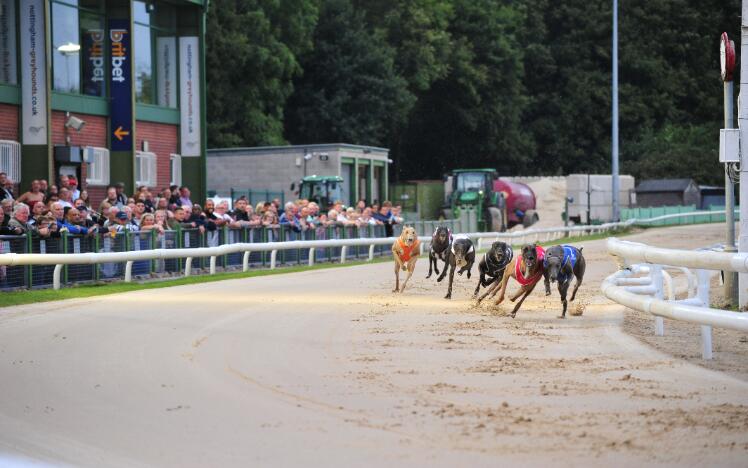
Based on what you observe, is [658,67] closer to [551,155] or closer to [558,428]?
[551,155]

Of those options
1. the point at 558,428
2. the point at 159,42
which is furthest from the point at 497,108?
the point at 558,428

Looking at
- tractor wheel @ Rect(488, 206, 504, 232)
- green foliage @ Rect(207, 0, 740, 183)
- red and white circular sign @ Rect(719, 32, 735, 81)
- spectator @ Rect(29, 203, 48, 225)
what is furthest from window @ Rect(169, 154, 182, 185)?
red and white circular sign @ Rect(719, 32, 735, 81)

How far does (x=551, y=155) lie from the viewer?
76688 millimetres

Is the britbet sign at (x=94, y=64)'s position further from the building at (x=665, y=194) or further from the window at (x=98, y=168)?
the building at (x=665, y=194)

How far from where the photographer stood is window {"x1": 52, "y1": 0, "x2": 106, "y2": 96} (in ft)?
90.1

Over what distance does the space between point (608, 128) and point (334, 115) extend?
74.1 ft

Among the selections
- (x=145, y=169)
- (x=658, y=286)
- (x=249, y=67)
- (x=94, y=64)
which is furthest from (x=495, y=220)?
(x=658, y=286)

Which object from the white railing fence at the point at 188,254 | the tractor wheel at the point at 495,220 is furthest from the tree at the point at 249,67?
the white railing fence at the point at 188,254

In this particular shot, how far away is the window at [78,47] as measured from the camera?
90.1 ft

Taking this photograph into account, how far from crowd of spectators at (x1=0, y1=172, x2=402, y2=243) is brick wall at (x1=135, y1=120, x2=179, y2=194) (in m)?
5.42

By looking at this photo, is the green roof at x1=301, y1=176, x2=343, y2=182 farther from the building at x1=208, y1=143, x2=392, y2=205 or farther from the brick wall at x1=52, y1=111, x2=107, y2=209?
the brick wall at x1=52, y1=111, x2=107, y2=209

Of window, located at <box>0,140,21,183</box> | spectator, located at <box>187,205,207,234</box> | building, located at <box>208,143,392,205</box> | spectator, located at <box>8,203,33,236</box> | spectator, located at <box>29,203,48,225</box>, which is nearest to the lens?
spectator, located at <box>8,203,33,236</box>

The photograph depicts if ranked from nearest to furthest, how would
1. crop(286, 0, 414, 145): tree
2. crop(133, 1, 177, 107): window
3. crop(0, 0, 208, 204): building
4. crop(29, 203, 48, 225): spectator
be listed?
crop(29, 203, 48, 225): spectator → crop(0, 0, 208, 204): building → crop(133, 1, 177, 107): window → crop(286, 0, 414, 145): tree

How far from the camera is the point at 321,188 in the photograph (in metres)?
37.8
